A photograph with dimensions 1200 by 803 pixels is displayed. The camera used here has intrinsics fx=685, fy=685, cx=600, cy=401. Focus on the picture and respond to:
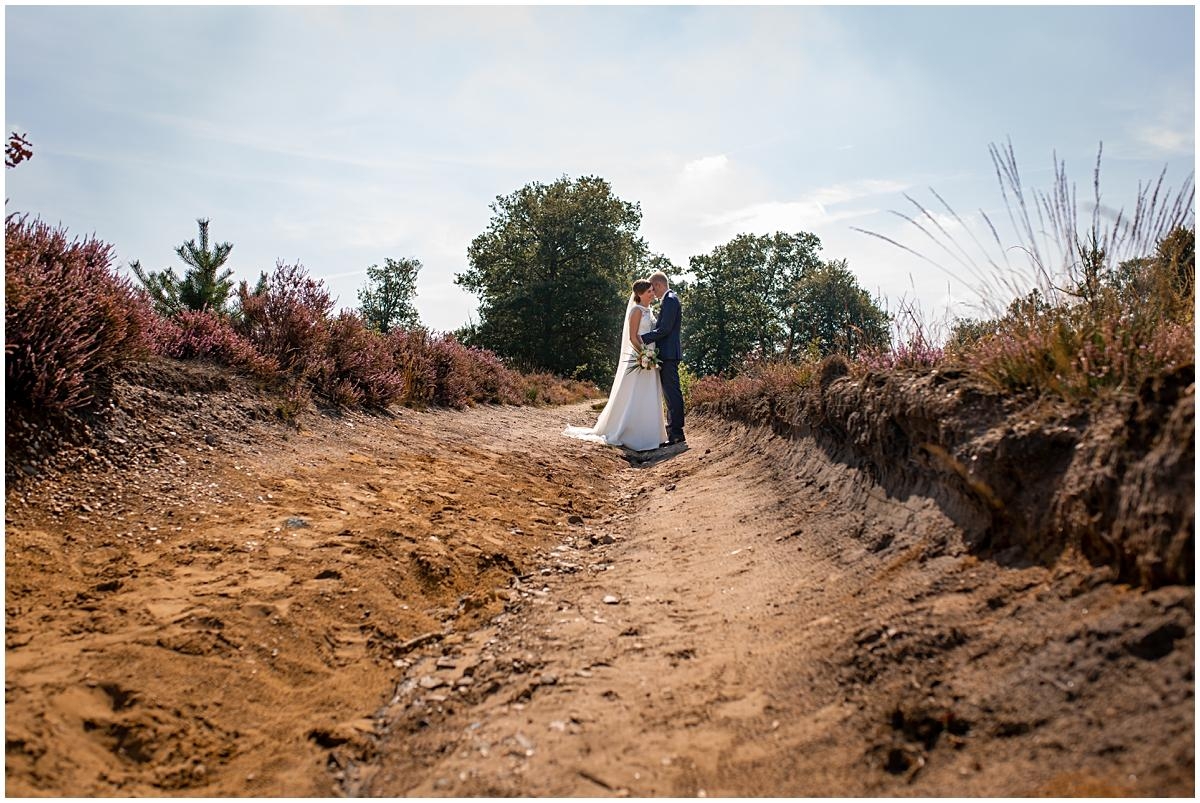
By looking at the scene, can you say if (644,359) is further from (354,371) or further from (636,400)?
(354,371)

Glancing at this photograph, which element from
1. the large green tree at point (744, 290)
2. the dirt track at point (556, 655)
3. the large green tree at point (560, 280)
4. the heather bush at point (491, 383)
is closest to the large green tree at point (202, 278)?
the heather bush at point (491, 383)

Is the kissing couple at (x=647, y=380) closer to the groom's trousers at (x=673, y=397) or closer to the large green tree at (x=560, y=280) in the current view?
the groom's trousers at (x=673, y=397)

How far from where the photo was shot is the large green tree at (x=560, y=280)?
119 feet

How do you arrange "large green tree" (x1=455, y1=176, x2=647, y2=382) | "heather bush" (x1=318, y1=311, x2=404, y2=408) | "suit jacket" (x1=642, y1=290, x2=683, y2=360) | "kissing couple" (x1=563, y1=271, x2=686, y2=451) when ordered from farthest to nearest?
1. "large green tree" (x1=455, y1=176, x2=647, y2=382)
2. "kissing couple" (x1=563, y1=271, x2=686, y2=451)
3. "suit jacket" (x1=642, y1=290, x2=683, y2=360)
4. "heather bush" (x1=318, y1=311, x2=404, y2=408)

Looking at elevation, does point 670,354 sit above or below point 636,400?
above

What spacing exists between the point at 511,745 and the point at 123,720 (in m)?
1.37

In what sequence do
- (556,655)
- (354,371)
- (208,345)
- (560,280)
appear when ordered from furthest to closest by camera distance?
(560,280) → (354,371) → (208,345) → (556,655)

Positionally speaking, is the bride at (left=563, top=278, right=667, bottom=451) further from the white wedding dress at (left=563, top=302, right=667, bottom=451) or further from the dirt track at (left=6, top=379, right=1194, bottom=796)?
the dirt track at (left=6, top=379, right=1194, bottom=796)

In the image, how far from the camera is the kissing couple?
10453 mm

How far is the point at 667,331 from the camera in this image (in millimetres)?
10406

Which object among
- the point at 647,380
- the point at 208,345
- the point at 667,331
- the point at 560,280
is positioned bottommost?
the point at 647,380

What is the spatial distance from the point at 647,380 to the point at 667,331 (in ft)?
2.78

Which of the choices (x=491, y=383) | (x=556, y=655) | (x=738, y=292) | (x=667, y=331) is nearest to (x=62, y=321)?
(x=556, y=655)

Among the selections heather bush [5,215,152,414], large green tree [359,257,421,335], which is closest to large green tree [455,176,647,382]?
large green tree [359,257,421,335]
